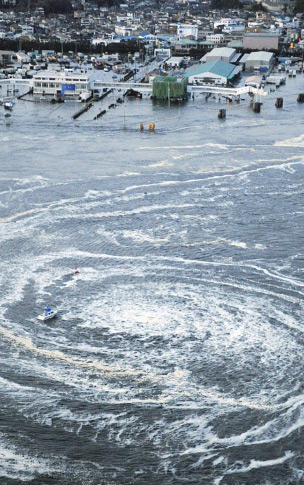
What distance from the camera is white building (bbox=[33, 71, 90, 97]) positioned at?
2209 centimetres

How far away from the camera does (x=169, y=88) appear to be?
69.7 ft

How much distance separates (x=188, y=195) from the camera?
12.9 metres

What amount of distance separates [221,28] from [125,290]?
30.9m

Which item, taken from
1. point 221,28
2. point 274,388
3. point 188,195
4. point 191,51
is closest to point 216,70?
point 191,51

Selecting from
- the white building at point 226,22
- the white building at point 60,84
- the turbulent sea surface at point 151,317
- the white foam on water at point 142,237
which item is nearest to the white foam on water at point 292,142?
the turbulent sea surface at point 151,317

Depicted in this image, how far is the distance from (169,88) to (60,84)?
3360mm

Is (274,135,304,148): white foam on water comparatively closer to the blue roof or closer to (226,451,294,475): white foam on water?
the blue roof

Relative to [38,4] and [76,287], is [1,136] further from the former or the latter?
[38,4]

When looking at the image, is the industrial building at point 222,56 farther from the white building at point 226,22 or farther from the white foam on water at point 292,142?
the white foam on water at point 292,142

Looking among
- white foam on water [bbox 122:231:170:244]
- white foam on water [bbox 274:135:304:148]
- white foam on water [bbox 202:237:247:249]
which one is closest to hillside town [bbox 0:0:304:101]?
white foam on water [bbox 274:135:304:148]

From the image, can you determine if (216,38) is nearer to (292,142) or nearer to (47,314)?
(292,142)

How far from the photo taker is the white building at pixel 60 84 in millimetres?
22094

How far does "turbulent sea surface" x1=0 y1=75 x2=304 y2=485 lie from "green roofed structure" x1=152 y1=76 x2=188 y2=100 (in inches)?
236

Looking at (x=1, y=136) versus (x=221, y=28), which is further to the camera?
(x=221, y=28)
